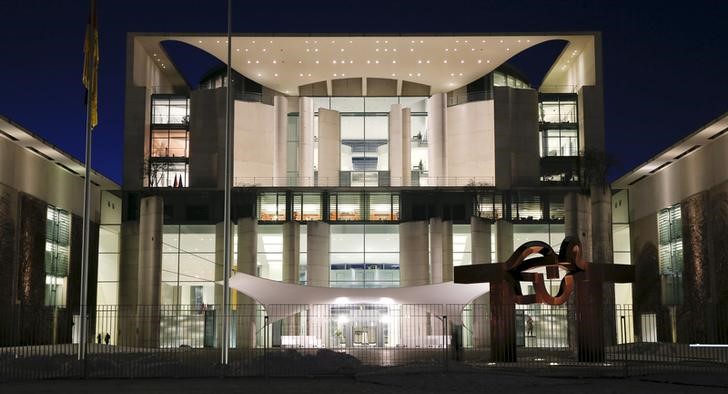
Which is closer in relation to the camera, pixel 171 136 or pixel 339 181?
pixel 171 136

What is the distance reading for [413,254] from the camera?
192 feet

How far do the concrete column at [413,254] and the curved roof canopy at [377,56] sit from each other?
48.2 ft

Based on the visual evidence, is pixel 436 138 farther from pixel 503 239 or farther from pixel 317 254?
pixel 317 254

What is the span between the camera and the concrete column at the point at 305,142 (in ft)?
224

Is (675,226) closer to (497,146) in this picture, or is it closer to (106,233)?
(497,146)

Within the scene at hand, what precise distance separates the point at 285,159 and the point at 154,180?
992cm

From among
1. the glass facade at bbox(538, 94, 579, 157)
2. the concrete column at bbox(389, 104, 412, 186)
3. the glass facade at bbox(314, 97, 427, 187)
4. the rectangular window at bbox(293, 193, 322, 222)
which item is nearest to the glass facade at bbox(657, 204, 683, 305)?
the glass facade at bbox(538, 94, 579, 157)

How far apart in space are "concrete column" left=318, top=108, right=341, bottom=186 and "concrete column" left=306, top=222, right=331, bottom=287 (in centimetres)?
1076

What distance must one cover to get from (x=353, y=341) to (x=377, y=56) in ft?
75.0

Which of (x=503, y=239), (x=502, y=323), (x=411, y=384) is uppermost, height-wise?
(x=503, y=239)

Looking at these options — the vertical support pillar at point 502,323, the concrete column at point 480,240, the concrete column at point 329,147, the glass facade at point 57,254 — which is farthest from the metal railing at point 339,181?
the vertical support pillar at point 502,323

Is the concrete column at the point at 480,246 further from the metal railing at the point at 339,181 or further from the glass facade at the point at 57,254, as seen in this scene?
the glass facade at the point at 57,254

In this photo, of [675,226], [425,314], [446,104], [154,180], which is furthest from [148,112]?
[675,226]

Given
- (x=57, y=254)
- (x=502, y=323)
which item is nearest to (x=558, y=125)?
(x=57, y=254)
